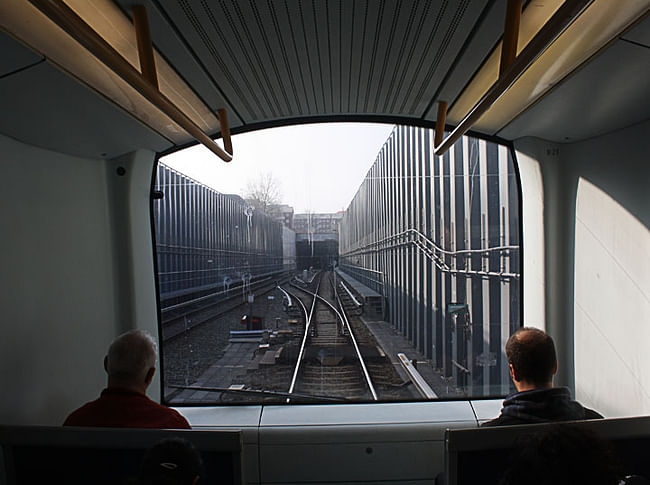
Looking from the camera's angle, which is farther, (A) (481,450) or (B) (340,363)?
(B) (340,363)

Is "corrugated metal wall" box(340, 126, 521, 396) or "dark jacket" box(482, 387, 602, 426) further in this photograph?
"corrugated metal wall" box(340, 126, 521, 396)

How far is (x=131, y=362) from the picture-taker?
198cm

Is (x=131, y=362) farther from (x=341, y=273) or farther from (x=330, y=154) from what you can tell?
(x=330, y=154)

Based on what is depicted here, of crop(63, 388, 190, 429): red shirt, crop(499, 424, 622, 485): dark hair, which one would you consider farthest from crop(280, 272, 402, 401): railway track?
crop(499, 424, 622, 485): dark hair

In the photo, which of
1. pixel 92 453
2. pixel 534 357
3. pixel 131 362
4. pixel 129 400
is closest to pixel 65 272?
pixel 131 362

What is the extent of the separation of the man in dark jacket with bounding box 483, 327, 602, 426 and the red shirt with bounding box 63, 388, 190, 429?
136cm

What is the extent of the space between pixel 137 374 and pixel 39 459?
499 mm

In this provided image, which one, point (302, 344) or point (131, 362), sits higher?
point (131, 362)

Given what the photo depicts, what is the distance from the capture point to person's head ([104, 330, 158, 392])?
1.97 m

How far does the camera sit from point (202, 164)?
3373 millimetres

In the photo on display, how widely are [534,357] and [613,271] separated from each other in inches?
55.4

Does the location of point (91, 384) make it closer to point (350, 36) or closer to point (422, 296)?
point (422, 296)

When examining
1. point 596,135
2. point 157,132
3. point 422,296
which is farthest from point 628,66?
point 157,132

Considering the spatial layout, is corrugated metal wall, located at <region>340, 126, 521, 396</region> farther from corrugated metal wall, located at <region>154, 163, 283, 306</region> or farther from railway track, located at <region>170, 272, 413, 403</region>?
corrugated metal wall, located at <region>154, 163, 283, 306</region>
